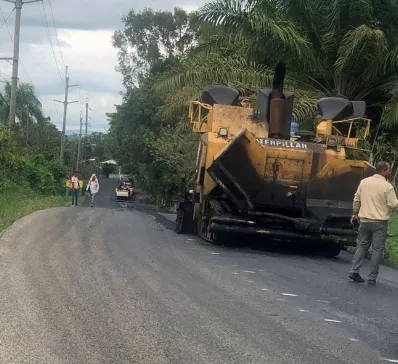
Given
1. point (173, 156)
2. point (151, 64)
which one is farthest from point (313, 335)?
point (151, 64)

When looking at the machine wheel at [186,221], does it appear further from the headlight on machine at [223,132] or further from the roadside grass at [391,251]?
the roadside grass at [391,251]

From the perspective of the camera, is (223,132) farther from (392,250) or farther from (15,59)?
(15,59)

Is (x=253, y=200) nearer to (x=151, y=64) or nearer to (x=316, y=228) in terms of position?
(x=316, y=228)

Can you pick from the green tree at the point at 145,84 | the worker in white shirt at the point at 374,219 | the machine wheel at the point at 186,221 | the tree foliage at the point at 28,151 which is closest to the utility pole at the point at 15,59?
the tree foliage at the point at 28,151

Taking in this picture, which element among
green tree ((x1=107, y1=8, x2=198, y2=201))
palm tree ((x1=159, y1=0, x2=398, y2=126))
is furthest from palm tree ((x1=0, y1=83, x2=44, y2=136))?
palm tree ((x1=159, y1=0, x2=398, y2=126))

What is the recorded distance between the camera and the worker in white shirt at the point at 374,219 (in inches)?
408

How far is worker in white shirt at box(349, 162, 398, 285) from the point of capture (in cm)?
1037

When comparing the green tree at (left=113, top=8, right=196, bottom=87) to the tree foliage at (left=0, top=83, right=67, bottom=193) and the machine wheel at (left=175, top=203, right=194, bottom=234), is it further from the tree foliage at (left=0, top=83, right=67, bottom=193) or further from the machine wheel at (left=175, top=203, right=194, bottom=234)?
the machine wheel at (left=175, top=203, right=194, bottom=234)

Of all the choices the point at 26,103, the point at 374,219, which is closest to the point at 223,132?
the point at 374,219

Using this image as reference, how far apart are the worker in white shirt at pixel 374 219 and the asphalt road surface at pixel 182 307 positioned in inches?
13.2

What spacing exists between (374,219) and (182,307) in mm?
3937

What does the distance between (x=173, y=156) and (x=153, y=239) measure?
19.4 metres

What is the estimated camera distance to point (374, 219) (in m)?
10.4

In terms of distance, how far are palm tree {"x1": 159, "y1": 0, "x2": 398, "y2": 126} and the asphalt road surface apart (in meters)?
8.98
